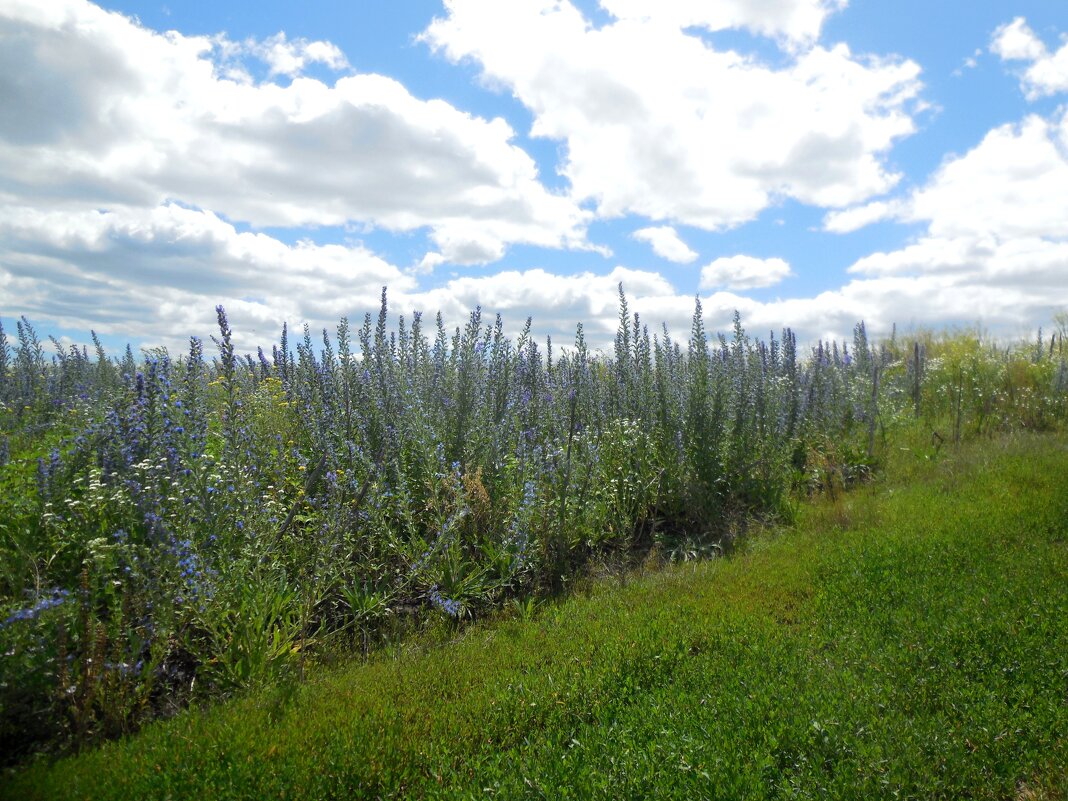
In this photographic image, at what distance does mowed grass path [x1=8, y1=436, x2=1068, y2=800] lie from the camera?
302cm

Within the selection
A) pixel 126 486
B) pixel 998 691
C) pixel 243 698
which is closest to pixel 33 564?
pixel 126 486

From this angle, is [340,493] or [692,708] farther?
[340,493]

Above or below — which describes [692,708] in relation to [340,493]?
below

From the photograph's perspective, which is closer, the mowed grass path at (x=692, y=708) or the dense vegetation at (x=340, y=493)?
the mowed grass path at (x=692, y=708)

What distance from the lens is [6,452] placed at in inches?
245

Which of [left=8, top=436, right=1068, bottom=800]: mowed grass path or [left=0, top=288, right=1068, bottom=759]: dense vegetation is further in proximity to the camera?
[left=0, top=288, right=1068, bottom=759]: dense vegetation

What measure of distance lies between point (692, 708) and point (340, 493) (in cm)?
277

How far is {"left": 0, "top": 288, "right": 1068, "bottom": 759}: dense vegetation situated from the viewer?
3.87m

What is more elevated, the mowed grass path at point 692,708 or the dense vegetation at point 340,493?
the dense vegetation at point 340,493

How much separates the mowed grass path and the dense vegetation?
19.9 inches

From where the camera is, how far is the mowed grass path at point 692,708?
9.91ft

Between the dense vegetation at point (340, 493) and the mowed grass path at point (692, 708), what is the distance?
504 mm

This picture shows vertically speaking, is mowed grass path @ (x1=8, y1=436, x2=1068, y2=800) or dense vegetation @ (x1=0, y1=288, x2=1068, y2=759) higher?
dense vegetation @ (x1=0, y1=288, x2=1068, y2=759)

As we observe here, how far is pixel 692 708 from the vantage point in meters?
3.59
